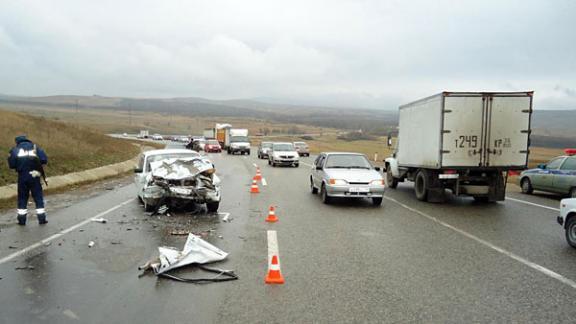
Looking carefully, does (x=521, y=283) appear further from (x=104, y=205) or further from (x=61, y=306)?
(x=104, y=205)

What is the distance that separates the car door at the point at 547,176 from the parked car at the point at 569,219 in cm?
775

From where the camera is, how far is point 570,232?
308 inches

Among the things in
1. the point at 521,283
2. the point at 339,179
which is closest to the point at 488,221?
the point at 339,179

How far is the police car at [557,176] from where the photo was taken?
14.0 metres

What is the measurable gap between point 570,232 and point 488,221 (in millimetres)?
2560

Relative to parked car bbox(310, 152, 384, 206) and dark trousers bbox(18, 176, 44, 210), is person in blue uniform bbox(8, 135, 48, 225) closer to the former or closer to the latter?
dark trousers bbox(18, 176, 44, 210)

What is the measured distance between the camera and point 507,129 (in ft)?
41.4

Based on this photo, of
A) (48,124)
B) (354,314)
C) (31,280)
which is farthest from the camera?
(48,124)

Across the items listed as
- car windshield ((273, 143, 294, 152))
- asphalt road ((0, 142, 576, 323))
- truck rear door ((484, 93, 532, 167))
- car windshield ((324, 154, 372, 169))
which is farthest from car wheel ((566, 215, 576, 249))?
car windshield ((273, 143, 294, 152))

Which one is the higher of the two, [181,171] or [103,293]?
[181,171]

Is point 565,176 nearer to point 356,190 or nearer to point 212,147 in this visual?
point 356,190

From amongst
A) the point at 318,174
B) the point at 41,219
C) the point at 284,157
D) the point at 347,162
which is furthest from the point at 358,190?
the point at 284,157

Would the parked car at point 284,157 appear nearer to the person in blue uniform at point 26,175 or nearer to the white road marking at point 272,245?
the person in blue uniform at point 26,175

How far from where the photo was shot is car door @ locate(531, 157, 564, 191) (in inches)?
586
